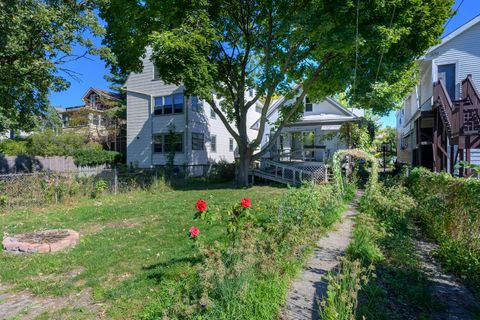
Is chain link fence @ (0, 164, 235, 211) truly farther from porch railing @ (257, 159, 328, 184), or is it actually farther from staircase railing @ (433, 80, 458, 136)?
staircase railing @ (433, 80, 458, 136)

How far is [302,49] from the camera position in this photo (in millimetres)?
14383

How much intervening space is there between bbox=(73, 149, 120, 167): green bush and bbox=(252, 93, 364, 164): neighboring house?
1297 cm

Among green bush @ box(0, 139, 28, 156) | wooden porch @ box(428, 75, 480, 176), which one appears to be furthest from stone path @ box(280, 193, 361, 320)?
green bush @ box(0, 139, 28, 156)

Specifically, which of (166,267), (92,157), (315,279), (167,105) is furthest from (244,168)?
(92,157)

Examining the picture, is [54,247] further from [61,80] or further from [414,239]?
[61,80]

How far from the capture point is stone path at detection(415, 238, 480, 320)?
309 centimetres

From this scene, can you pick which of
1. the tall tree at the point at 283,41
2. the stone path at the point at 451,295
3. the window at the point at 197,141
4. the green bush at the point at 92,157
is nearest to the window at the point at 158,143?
the window at the point at 197,141

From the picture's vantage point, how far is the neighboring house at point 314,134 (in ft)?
63.4

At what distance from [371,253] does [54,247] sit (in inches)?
221

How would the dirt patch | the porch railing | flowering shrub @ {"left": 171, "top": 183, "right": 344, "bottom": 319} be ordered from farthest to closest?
the porch railing → the dirt patch → flowering shrub @ {"left": 171, "top": 183, "right": 344, "bottom": 319}

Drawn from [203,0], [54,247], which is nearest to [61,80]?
[203,0]

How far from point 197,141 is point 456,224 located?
1813 centimetres

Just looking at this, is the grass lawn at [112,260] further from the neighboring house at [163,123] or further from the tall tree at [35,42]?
the neighboring house at [163,123]

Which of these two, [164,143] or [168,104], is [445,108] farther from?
[164,143]
